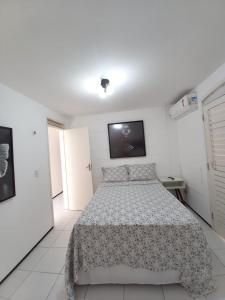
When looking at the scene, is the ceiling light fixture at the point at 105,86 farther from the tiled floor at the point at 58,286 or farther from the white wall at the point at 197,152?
the tiled floor at the point at 58,286

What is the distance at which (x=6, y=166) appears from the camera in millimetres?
1837

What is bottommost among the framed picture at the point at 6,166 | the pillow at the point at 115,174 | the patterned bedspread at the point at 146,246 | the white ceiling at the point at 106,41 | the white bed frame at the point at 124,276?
the white bed frame at the point at 124,276

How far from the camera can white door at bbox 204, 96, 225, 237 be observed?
77.0 inches

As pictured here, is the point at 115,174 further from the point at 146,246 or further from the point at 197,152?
the point at 146,246

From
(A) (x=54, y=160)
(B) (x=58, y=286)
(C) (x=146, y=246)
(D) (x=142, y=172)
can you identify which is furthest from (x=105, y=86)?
(A) (x=54, y=160)

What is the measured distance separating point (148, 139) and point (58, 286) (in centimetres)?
301

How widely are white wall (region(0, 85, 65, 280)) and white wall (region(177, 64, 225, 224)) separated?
2668 mm

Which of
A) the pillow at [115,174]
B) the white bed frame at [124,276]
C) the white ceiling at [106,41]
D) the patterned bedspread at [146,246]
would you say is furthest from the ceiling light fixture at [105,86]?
the white bed frame at [124,276]

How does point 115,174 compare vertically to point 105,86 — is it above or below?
below

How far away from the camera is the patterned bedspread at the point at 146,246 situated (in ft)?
4.48

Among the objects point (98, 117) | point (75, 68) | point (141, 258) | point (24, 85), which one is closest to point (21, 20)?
point (75, 68)

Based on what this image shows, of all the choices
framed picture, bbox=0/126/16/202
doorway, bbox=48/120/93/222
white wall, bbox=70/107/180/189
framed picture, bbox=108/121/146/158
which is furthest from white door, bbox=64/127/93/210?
framed picture, bbox=0/126/16/202

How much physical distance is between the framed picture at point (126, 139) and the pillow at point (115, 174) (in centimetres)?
37

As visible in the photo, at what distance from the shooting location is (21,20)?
1067 mm
